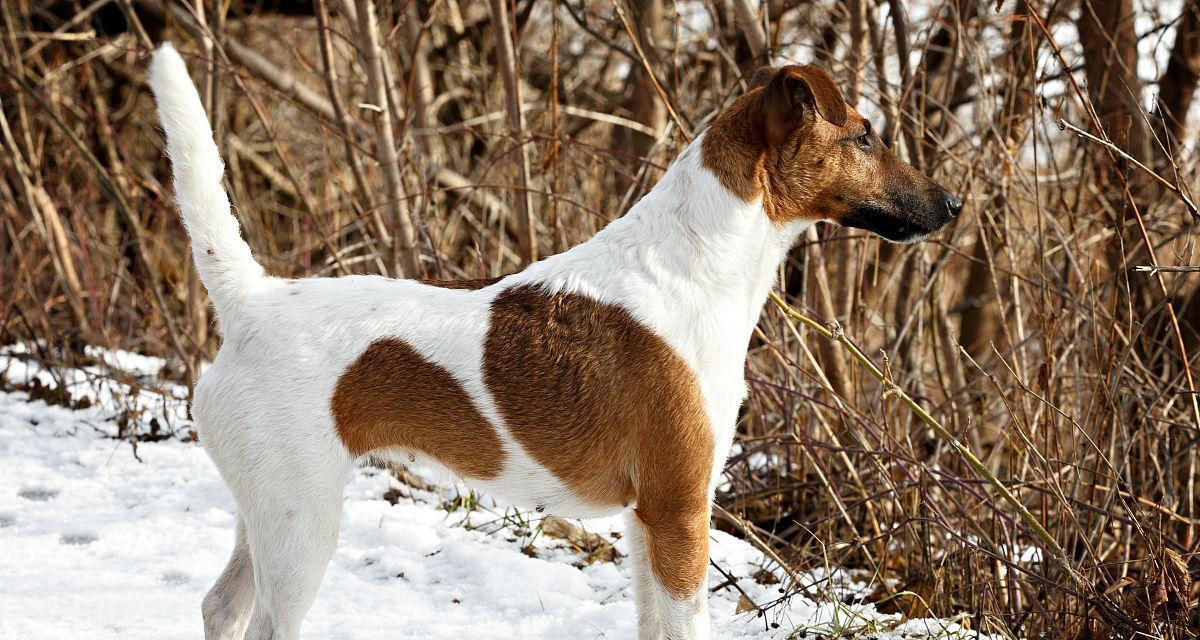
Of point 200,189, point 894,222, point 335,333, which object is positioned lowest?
point 335,333

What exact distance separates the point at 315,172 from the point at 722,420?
7.67 metres

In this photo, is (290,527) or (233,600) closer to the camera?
(290,527)

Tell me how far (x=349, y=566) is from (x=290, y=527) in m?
1.43

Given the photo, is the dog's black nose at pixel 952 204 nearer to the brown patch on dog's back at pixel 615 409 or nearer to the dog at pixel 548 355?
the dog at pixel 548 355

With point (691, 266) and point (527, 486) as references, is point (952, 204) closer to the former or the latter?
point (691, 266)

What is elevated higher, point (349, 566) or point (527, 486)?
point (527, 486)

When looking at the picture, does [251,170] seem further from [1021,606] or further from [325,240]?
[1021,606]

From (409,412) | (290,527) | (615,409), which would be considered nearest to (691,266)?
(615,409)

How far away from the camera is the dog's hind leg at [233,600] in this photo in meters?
2.83

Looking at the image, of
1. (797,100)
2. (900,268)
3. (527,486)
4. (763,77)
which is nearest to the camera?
(797,100)

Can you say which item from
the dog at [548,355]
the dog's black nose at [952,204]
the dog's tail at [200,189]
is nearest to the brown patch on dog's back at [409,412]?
the dog at [548,355]

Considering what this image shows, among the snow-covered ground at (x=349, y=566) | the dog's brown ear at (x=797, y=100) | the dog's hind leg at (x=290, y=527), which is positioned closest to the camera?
the dog's hind leg at (x=290, y=527)

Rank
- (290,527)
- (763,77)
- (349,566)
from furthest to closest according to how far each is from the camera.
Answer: (349,566), (763,77), (290,527)

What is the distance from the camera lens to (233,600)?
2844 mm
